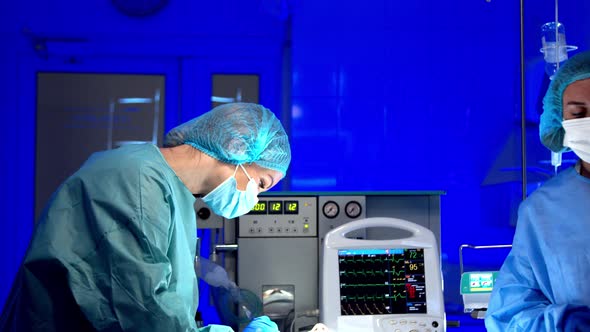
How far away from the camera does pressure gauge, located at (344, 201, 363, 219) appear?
2.19 meters

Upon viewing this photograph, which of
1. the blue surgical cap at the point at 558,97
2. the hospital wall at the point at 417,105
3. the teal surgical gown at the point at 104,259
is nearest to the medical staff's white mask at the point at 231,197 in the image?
the teal surgical gown at the point at 104,259

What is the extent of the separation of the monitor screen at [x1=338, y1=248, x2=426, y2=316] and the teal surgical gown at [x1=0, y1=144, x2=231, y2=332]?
796mm

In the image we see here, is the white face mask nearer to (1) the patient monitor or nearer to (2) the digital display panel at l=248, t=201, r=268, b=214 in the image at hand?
(1) the patient monitor

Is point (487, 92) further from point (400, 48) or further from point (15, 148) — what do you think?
point (15, 148)

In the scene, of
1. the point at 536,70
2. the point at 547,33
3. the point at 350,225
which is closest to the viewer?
the point at 350,225

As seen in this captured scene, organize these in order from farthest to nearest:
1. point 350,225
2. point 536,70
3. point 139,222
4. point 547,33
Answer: point 536,70
point 547,33
point 350,225
point 139,222

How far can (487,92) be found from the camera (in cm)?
319

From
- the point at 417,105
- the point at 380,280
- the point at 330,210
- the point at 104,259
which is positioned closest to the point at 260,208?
the point at 330,210

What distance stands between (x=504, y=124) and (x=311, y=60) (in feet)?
3.35

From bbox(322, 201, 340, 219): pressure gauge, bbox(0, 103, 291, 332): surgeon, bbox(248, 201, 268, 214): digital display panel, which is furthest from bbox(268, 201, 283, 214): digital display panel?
bbox(0, 103, 291, 332): surgeon

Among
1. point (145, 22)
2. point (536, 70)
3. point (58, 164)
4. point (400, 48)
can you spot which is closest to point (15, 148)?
point (58, 164)

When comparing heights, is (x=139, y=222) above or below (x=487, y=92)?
below

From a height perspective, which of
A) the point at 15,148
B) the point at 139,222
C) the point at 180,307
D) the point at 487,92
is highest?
the point at 487,92

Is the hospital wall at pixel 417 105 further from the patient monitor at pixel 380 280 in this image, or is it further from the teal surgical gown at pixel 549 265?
the teal surgical gown at pixel 549 265
